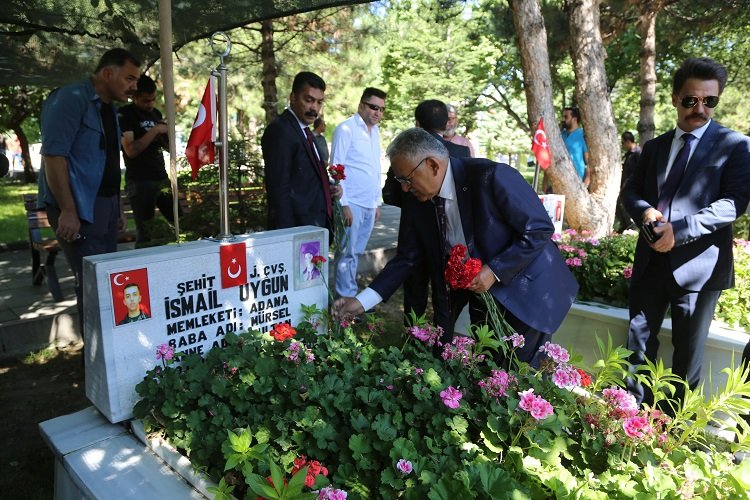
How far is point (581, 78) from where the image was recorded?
600 cm

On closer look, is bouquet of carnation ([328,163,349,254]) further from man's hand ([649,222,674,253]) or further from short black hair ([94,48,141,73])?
man's hand ([649,222,674,253])

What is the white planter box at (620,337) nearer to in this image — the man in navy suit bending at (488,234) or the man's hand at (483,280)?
the man in navy suit bending at (488,234)

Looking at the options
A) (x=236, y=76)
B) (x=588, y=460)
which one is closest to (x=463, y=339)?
(x=588, y=460)

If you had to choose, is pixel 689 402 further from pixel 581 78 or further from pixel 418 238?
pixel 581 78

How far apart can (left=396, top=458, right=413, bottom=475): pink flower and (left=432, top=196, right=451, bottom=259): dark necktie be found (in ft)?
3.75

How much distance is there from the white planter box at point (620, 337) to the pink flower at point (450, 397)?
1463 mm

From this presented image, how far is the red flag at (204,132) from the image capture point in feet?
8.97

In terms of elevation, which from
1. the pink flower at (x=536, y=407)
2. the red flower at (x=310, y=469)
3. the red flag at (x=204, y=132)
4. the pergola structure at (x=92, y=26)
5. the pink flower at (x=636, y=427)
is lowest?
the red flower at (x=310, y=469)

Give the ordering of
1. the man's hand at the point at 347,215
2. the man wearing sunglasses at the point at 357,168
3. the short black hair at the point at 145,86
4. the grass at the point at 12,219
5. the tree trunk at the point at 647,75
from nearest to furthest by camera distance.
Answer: the short black hair at the point at 145,86 → the man's hand at the point at 347,215 → the man wearing sunglasses at the point at 357,168 → the tree trunk at the point at 647,75 → the grass at the point at 12,219

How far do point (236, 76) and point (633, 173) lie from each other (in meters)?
11.9

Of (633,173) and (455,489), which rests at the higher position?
(633,173)

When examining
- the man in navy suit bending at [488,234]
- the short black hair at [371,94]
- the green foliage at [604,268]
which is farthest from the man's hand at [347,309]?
the short black hair at [371,94]

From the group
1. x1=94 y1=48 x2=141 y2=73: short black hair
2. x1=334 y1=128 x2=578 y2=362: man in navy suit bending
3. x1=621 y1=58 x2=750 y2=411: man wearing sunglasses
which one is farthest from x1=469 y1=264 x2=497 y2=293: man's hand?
x1=94 y1=48 x2=141 y2=73: short black hair

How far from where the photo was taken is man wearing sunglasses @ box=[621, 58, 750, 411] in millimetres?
2682
